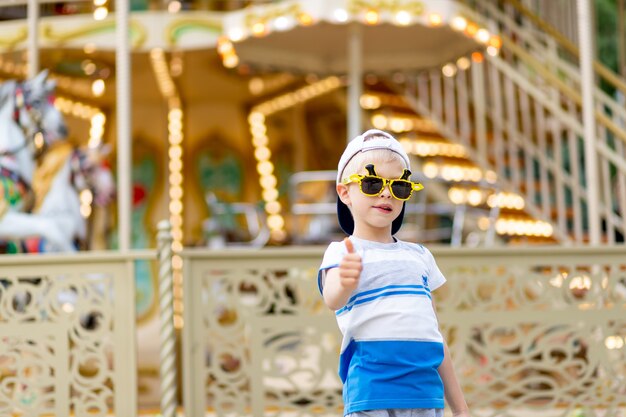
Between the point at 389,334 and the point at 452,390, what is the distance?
0.30 meters

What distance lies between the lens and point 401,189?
2697 millimetres

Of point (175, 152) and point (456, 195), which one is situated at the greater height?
point (175, 152)

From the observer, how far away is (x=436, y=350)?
8.73ft

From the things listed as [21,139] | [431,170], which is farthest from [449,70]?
[21,139]

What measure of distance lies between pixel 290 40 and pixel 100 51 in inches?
79.4

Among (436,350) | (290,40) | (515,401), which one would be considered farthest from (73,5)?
(436,350)

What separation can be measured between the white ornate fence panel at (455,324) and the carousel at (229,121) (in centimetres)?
129

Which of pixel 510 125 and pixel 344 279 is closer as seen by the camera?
pixel 344 279

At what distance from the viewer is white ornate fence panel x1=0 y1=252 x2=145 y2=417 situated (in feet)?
16.0

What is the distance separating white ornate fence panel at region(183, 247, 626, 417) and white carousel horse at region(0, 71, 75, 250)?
100 inches

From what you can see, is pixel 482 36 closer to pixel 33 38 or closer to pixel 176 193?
pixel 33 38

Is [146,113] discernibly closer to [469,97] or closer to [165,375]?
[469,97]

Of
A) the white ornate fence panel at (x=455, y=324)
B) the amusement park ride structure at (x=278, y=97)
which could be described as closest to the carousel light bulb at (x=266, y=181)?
the amusement park ride structure at (x=278, y=97)

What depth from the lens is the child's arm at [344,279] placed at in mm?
2480
